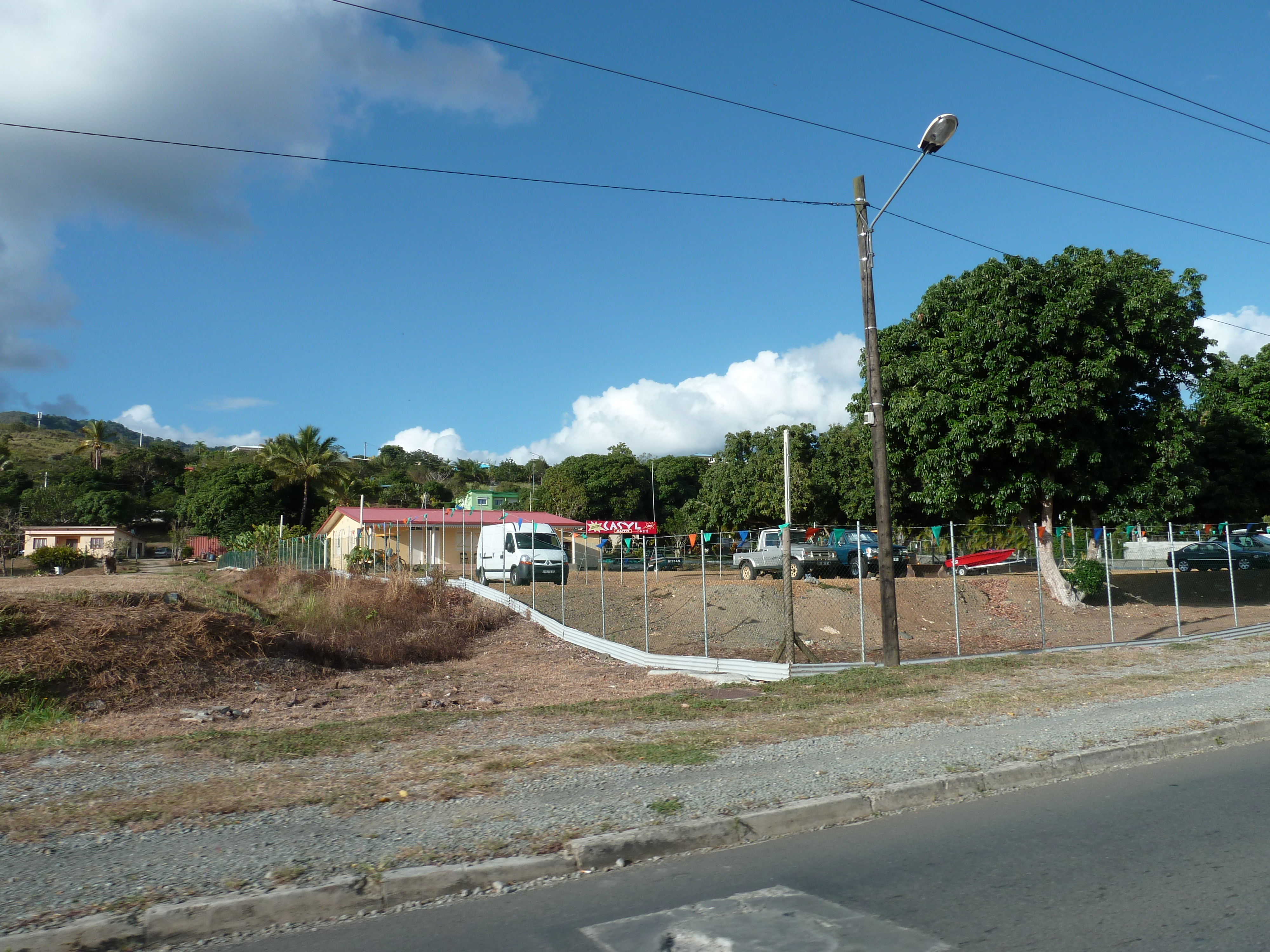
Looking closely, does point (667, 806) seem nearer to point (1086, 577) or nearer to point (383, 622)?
point (383, 622)

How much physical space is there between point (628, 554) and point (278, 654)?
1870cm

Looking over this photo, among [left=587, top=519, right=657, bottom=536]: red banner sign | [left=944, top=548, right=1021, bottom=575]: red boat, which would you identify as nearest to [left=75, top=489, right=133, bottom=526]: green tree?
[left=587, top=519, right=657, bottom=536]: red banner sign

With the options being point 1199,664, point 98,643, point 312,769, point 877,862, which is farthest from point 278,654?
point 1199,664

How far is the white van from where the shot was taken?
28359 millimetres

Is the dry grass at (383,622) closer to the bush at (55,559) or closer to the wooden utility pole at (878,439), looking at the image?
the wooden utility pole at (878,439)

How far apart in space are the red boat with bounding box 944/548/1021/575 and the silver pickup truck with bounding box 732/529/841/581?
675cm

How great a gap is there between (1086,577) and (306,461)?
55.4 meters

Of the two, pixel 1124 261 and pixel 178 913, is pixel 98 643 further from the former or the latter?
pixel 1124 261

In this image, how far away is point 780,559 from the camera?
31.7 m

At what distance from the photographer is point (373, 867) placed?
4848 millimetres

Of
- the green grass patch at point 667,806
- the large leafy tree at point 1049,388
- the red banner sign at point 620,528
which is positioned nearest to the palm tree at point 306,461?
the red banner sign at point 620,528

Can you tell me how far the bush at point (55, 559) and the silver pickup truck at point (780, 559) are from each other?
115 ft

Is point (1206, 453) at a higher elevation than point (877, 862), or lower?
higher

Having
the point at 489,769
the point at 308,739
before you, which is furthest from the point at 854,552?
the point at 489,769
